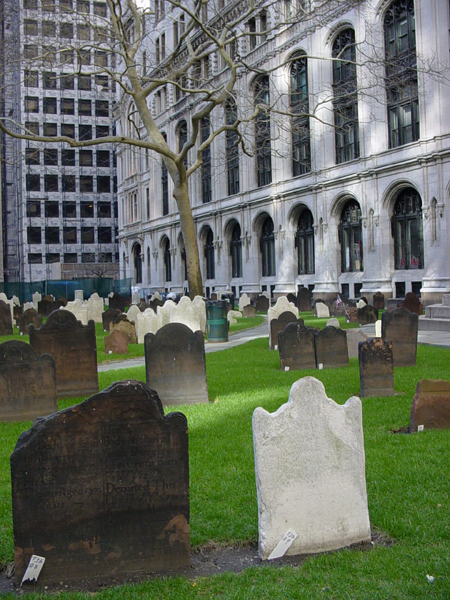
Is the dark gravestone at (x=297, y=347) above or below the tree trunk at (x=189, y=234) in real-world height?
below

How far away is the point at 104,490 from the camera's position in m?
4.56

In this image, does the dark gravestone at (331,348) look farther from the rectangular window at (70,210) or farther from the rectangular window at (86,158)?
the rectangular window at (86,158)

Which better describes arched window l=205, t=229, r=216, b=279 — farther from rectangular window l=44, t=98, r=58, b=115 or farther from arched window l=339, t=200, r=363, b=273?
rectangular window l=44, t=98, r=58, b=115

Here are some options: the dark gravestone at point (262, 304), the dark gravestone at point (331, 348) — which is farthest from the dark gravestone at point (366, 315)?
the dark gravestone at point (262, 304)

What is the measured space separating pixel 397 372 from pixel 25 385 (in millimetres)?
6962

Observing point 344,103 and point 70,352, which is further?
point 344,103

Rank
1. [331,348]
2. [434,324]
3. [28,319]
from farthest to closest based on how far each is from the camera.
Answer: [28,319] < [434,324] < [331,348]

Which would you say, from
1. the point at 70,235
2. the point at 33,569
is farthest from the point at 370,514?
the point at 70,235

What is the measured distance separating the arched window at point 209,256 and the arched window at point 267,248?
27.8 ft

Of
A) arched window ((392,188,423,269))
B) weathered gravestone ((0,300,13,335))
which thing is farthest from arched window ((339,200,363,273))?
weathered gravestone ((0,300,13,335))

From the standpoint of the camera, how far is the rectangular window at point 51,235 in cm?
8350

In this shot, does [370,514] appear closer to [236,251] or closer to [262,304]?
[262,304]

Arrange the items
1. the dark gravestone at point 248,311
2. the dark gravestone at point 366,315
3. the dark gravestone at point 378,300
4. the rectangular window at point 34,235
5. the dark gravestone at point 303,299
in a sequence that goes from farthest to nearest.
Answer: the rectangular window at point 34,235 → the dark gravestone at point 303,299 → the dark gravestone at point 248,311 → the dark gravestone at point 378,300 → the dark gravestone at point 366,315

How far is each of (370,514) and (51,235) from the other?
82250 millimetres
